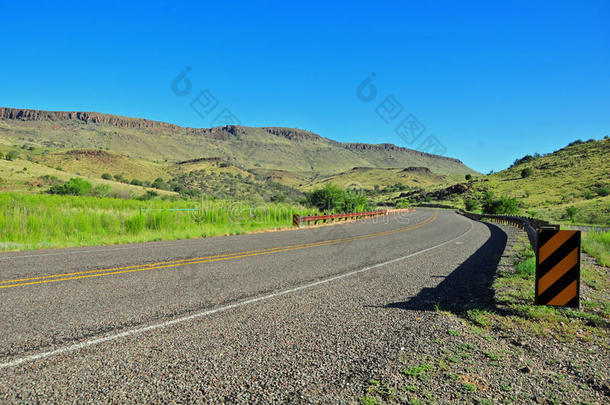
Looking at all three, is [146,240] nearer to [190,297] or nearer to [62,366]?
[190,297]

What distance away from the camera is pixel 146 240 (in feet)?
46.8

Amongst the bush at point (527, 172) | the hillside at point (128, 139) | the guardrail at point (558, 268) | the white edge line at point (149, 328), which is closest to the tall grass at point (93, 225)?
the white edge line at point (149, 328)

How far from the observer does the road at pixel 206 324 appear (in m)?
3.08

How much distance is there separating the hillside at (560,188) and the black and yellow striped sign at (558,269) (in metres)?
35.7

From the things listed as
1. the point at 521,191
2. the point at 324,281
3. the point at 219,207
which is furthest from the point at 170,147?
the point at 324,281

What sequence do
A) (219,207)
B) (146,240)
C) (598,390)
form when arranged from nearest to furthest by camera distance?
(598,390) < (146,240) < (219,207)

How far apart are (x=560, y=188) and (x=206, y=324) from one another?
7719 centimetres

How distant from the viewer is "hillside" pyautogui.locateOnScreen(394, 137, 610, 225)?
41.8m

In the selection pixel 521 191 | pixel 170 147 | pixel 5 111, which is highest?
pixel 5 111

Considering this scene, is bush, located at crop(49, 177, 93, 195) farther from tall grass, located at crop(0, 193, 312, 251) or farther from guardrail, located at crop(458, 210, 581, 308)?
guardrail, located at crop(458, 210, 581, 308)

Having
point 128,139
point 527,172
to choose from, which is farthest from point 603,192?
point 128,139

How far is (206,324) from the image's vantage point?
4555mm

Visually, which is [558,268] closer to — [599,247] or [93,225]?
[599,247]

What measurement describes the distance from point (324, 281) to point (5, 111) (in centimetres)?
23036
